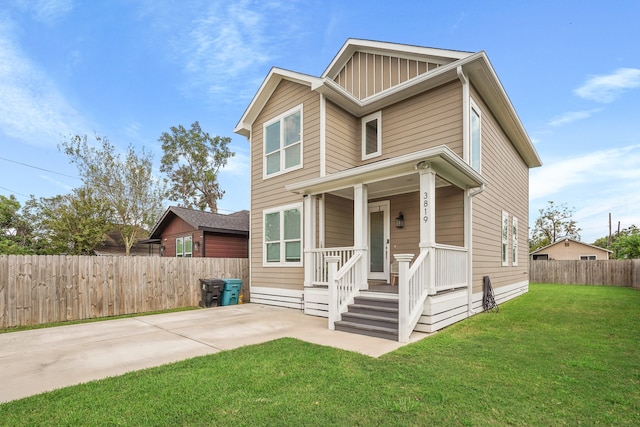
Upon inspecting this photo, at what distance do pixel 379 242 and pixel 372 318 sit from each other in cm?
309

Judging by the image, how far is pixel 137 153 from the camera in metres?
20.3

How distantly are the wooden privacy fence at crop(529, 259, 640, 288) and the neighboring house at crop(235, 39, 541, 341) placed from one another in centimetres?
871

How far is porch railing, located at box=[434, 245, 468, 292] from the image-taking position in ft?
19.7

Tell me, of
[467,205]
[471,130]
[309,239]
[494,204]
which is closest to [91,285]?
[309,239]

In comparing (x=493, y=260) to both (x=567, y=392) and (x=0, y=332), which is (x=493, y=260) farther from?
(x=0, y=332)

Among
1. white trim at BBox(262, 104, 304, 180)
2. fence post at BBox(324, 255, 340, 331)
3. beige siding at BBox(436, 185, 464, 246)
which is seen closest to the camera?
fence post at BBox(324, 255, 340, 331)

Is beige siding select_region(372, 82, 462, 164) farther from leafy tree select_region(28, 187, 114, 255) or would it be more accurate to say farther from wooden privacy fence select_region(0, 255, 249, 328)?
leafy tree select_region(28, 187, 114, 255)

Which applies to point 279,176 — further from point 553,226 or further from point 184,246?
point 553,226

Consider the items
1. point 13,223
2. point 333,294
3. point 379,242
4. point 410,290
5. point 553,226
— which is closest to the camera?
point 410,290

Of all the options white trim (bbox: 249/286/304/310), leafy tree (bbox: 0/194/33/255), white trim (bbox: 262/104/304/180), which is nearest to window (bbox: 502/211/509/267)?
white trim (bbox: 249/286/304/310)

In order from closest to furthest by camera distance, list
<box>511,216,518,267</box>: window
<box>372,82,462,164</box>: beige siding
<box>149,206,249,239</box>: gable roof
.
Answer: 1. <box>372,82,462,164</box>: beige siding
2. <box>511,216,518,267</box>: window
3. <box>149,206,249,239</box>: gable roof

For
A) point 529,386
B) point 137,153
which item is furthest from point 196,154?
point 529,386

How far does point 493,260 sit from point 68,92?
21.8 meters

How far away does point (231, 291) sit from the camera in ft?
32.4
